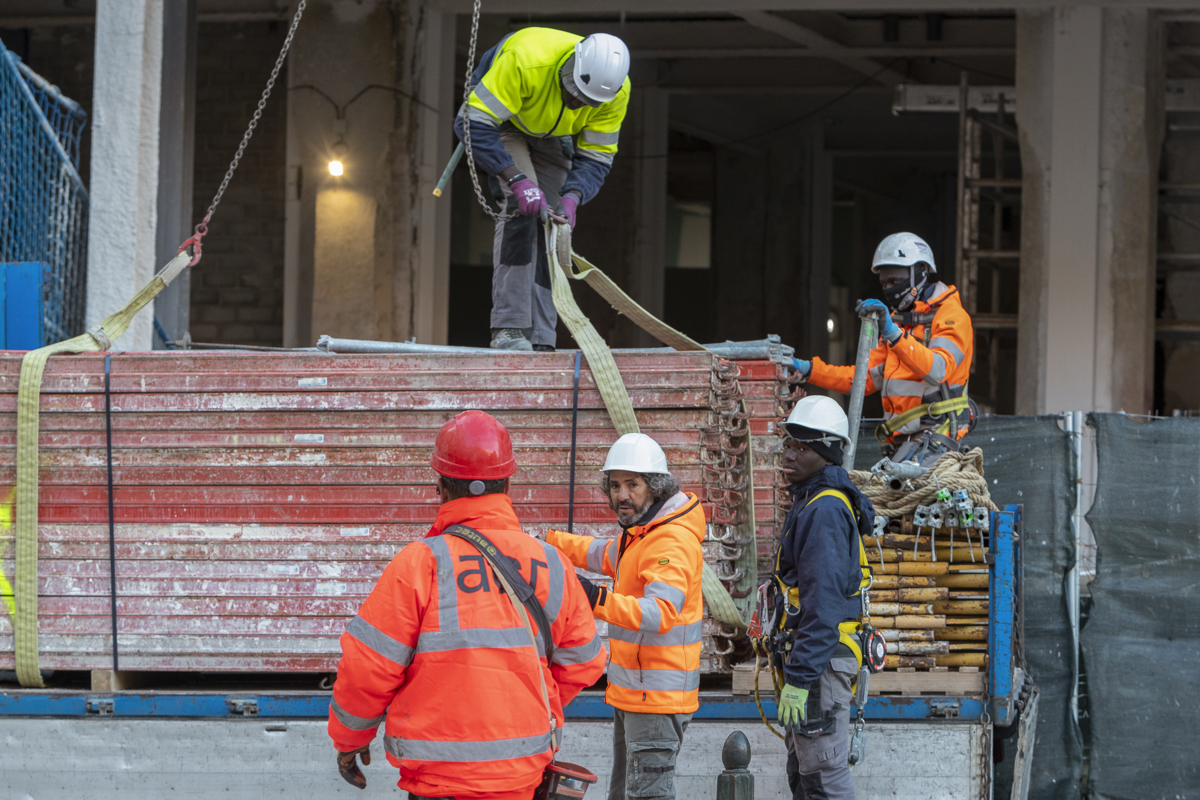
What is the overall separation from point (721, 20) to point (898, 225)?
13.0 m

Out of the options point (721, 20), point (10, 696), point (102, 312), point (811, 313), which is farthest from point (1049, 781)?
point (811, 313)

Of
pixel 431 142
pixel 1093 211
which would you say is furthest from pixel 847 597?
pixel 431 142

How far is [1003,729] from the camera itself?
5.45m

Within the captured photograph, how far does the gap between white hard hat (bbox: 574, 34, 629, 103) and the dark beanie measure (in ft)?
6.63

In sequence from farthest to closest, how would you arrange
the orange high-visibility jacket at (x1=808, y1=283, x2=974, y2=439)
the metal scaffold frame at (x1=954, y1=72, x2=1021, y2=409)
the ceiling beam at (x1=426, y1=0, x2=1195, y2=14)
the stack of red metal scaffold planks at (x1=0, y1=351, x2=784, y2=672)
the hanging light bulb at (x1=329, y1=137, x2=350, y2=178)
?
the metal scaffold frame at (x1=954, y1=72, x2=1021, y2=409) → the hanging light bulb at (x1=329, y1=137, x2=350, y2=178) → the ceiling beam at (x1=426, y1=0, x2=1195, y2=14) → the orange high-visibility jacket at (x1=808, y1=283, x2=974, y2=439) → the stack of red metal scaffold planks at (x1=0, y1=351, x2=784, y2=672)

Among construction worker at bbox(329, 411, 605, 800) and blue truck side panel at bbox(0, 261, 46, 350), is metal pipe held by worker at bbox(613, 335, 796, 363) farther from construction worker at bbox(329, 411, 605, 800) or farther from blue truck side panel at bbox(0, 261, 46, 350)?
blue truck side panel at bbox(0, 261, 46, 350)

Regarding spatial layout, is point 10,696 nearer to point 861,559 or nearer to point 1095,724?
point 861,559

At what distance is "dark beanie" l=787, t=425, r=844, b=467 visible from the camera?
4.59 meters

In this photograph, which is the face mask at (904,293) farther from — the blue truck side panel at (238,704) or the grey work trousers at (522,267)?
the blue truck side panel at (238,704)

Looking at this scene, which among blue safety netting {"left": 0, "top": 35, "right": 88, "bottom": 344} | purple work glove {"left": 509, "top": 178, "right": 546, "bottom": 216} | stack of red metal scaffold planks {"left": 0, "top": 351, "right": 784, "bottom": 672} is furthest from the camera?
blue safety netting {"left": 0, "top": 35, "right": 88, "bottom": 344}

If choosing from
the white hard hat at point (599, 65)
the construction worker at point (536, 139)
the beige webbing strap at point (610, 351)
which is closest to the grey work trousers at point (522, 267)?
the construction worker at point (536, 139)

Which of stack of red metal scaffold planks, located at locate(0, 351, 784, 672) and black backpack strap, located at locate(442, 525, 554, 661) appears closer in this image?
black backpack strap, located at locate(442, 525, 554, 661)

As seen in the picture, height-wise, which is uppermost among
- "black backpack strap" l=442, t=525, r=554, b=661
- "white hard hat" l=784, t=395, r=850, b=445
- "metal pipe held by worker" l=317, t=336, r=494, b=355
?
"metal pipe held by worker" l=317, t=336, r=494, b=355

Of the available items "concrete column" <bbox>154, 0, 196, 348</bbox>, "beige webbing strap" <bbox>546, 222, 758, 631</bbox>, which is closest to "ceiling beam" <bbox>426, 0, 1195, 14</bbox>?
"concrete column" <bbox>154, 0, 196, 348</bbox>
